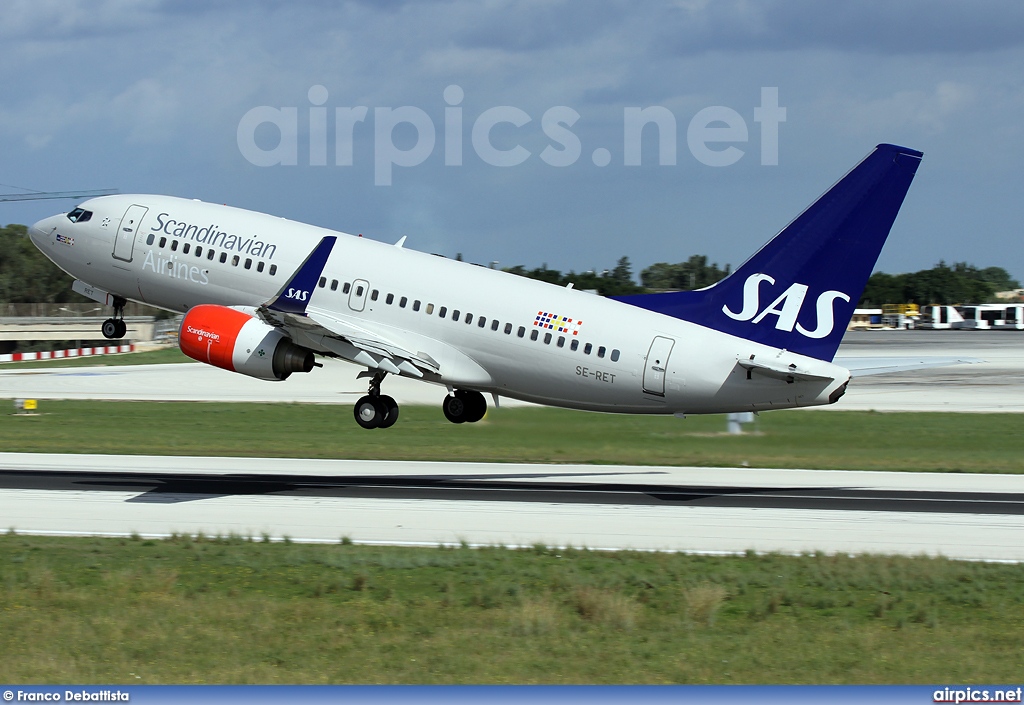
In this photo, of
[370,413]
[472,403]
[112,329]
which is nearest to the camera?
[370,413]

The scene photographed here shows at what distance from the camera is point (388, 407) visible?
120 ft

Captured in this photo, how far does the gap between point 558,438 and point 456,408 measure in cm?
700

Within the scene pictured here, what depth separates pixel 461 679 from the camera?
682 inches

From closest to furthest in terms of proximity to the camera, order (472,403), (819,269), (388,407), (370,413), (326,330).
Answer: (819,269) < (326,330) < (370,413) < (388,407) < (472,403)

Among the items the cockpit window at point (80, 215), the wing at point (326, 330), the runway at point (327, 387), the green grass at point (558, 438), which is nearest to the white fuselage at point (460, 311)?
the wing at point (326, 330)

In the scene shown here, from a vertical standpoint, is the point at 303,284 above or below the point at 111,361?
above

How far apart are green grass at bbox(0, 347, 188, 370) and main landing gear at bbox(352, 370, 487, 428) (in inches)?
2675

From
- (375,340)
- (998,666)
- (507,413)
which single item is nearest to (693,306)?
(375,340)

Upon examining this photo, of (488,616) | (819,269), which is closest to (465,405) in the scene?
(819,269)

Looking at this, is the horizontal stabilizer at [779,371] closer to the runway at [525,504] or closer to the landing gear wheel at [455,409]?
the runway at [525,504]

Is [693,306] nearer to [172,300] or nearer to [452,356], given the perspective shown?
[452,356]

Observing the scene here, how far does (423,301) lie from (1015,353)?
10540 cm

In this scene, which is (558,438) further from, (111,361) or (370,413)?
(111,361)

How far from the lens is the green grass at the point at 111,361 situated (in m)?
99.4
